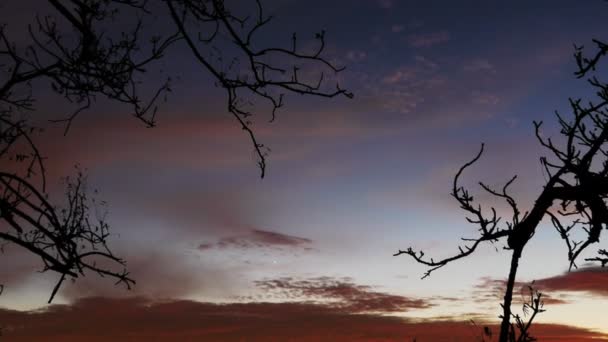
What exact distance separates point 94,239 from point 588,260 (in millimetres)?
4680

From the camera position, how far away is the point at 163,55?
17.0 ft

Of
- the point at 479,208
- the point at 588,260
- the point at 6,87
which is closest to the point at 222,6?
the point at 6,87

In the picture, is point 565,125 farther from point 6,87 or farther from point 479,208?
point 6,87

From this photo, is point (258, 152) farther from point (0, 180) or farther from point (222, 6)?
point (0, 180)

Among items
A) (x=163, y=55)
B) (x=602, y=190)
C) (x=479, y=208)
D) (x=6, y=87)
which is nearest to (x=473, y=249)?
(x=479, y=208)

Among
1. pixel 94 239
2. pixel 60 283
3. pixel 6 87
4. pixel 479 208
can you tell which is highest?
pixel 6 87

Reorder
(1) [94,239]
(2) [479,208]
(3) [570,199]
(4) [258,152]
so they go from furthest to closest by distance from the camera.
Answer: (1) [94,239] < (4) [258,152] < (2) [479,208] < (3) [570,199]

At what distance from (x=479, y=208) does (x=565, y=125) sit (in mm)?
1834

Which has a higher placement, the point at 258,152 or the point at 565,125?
the point at 565,125

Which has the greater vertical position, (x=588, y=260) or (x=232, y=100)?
(x=232, y=100)

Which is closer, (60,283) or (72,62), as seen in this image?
(60,283)

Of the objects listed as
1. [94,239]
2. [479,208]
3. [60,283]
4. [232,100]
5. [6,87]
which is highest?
[6,87]

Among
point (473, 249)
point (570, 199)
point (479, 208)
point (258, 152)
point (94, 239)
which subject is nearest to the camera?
point (570, 199)

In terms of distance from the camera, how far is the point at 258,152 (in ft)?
14.9
